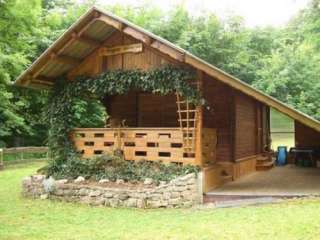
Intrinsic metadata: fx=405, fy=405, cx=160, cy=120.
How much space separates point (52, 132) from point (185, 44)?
13.9 m

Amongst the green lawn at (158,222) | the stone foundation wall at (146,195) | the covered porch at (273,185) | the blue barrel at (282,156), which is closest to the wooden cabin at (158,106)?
the covered porch at (273,185)

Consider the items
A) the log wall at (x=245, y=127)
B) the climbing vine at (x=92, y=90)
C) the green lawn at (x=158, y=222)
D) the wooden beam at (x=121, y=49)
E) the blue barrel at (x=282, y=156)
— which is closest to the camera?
the green lawn at (x=158, y=222)

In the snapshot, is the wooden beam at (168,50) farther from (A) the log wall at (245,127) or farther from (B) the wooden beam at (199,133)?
(A) the log wall at (245,127)

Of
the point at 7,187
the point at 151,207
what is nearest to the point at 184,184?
the point at 151,207

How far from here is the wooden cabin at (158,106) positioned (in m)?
10.1

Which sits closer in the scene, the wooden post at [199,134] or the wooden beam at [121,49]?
the wooden post at [199,134]

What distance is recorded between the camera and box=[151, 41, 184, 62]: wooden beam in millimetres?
9703

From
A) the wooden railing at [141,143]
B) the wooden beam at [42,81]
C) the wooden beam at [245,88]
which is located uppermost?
the wooden beam at [42,81]

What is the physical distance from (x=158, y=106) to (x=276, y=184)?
473 cm

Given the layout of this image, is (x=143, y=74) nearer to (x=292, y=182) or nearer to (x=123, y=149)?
(x=123, y=149)

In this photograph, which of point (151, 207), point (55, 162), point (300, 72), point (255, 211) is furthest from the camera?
point (300, 72)

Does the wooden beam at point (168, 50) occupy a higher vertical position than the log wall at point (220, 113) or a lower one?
higher

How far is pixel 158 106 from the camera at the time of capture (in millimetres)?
13742

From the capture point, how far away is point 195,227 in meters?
7.32
